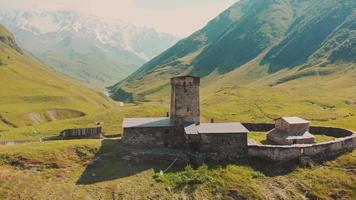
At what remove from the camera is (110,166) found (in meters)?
48.1

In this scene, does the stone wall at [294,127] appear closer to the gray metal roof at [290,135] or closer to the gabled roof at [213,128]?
the gray metal roof at [290,135]

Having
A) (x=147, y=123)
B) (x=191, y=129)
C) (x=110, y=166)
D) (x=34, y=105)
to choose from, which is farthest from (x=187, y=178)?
(x=34, y=105)

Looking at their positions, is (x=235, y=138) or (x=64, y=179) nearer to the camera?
(x=64, y=179)

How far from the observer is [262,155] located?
5069cm

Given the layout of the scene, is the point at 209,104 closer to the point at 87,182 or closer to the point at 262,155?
the point at 262,155

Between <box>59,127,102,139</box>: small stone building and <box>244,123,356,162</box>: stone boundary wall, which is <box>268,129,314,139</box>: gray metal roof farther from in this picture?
<box>59,127,102,139</box>: small stone building

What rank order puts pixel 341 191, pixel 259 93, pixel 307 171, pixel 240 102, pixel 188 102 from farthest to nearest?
pixel 259 93 < pixel 240 102 < pixel 188 102 < pixel 307 171 < pixel 341 191

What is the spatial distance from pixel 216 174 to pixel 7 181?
21397mm

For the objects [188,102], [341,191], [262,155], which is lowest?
[341,191]

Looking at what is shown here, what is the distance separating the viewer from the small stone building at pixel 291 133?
55219mm

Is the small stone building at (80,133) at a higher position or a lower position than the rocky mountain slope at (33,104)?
lower

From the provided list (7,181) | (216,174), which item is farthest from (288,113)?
(7,181)

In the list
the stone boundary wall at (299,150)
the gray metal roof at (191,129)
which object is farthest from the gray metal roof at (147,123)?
the stone boundary wall at (299,150)

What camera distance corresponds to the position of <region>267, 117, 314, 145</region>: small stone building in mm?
55219
